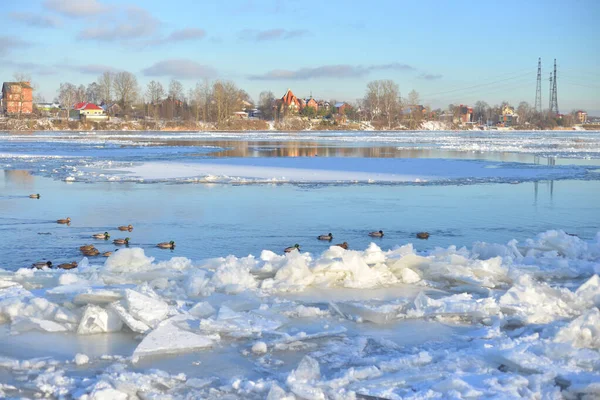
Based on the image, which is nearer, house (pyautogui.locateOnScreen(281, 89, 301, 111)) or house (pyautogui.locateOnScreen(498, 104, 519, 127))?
house (pyautogui.locateOnScreen(281, 89, 301, 111))

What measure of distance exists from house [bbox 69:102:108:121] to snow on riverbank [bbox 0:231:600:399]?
77810 millimetres

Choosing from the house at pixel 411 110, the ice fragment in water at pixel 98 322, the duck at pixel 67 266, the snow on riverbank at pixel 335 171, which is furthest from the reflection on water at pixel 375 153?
the house at pixel 411 110

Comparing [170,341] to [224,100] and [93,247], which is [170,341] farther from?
[224,100]

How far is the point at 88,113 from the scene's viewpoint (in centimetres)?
8475

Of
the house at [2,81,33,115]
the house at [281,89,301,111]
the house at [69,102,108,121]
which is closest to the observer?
the house at [2,81,33,115]

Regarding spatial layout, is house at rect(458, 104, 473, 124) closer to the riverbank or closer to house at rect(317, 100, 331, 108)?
house at rect(317, 100, 331, 108)

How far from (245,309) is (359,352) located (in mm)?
1340

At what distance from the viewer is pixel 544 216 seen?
11734 millimetres

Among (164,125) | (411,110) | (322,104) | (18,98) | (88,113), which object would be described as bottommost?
(164,125)

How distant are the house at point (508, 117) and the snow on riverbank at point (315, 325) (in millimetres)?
122102

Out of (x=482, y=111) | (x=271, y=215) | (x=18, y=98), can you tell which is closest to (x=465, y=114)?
(x=482, y=111)

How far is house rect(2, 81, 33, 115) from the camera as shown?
3130 inches

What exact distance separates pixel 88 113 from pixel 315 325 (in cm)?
8538

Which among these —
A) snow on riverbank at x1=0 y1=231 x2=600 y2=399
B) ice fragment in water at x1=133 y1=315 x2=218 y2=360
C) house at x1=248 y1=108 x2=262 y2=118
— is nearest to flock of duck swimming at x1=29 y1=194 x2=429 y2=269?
snow on riverbank at x1=0 y1=231 x2=600 y2=399
